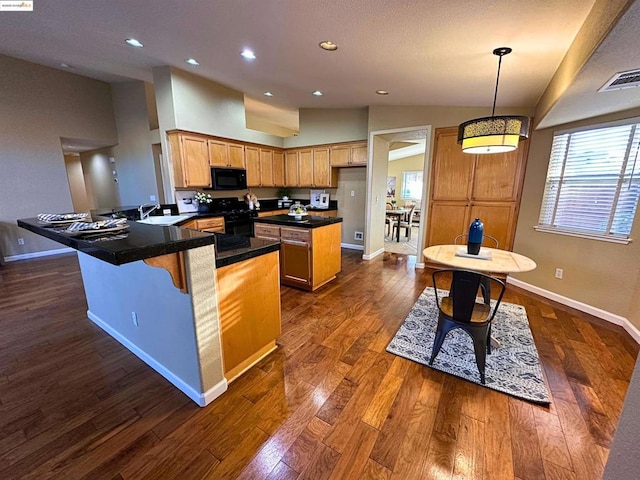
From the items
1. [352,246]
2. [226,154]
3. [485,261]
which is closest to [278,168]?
[226,154]

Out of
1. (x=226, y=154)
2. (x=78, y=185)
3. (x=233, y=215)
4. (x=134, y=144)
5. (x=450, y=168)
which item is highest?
(x=134, y=144)

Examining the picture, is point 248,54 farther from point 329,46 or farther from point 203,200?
point 203,200

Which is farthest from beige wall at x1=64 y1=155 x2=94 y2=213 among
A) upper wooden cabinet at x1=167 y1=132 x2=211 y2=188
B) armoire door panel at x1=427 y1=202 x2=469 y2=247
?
armoire door panel at x1=427 y1=202 x2=469 y2=247

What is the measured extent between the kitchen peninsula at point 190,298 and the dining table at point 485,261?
1513 mm

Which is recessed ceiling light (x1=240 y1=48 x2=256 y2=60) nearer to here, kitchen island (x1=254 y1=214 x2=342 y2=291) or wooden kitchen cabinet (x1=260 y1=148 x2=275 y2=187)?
kitchen island (x1=254 y1=214 x2=342 y2=291)

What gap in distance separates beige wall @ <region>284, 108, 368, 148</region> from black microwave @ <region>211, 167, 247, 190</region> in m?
1.51

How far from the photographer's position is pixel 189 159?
161 inches

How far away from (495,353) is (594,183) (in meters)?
2.41

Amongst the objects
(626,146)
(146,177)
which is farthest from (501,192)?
(146,177)

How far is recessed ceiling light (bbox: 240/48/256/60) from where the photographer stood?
2.80 metres

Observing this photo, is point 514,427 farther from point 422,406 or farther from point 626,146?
point 626,146

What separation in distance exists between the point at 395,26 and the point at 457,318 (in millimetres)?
2317

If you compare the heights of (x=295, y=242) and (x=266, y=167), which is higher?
(x=266, y=167)

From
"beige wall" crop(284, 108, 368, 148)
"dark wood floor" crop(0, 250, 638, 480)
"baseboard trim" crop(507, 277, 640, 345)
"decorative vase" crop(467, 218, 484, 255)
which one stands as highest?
"beige wall" crop(284, 108, 368, 148)
